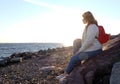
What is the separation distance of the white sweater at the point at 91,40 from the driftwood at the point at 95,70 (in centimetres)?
46

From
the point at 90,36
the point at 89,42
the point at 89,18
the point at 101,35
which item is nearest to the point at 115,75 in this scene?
the point at 89,42

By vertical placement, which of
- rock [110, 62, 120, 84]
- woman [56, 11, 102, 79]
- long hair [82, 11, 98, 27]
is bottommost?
rock [110, 62, 120, 84]

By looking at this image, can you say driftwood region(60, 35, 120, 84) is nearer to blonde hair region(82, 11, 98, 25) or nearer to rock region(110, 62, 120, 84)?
rock region(110, 62, 120, 84)

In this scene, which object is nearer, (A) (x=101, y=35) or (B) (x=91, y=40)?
(B) (x=91, y=40)

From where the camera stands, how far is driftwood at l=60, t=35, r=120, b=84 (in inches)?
511

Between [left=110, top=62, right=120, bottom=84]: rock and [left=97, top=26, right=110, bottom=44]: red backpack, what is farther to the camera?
[left=97, top=26, right=110, bottom=44]: red backpack

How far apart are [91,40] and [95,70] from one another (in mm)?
1147

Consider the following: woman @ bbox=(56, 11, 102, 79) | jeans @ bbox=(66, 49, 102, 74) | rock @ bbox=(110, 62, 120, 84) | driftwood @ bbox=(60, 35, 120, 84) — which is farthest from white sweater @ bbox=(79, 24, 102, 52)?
rock @ bbox=(110, 62, 120, 84)

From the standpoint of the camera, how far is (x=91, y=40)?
43.9 ft

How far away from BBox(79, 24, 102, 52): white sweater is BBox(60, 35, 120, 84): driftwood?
46 centimetres

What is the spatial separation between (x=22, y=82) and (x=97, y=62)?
506 cm

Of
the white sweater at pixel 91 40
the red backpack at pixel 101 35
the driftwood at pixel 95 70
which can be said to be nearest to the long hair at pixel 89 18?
the white sweater at pixel 91 40

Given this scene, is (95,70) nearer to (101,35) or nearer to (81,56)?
(81,56)

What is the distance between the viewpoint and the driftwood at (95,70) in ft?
42.6
